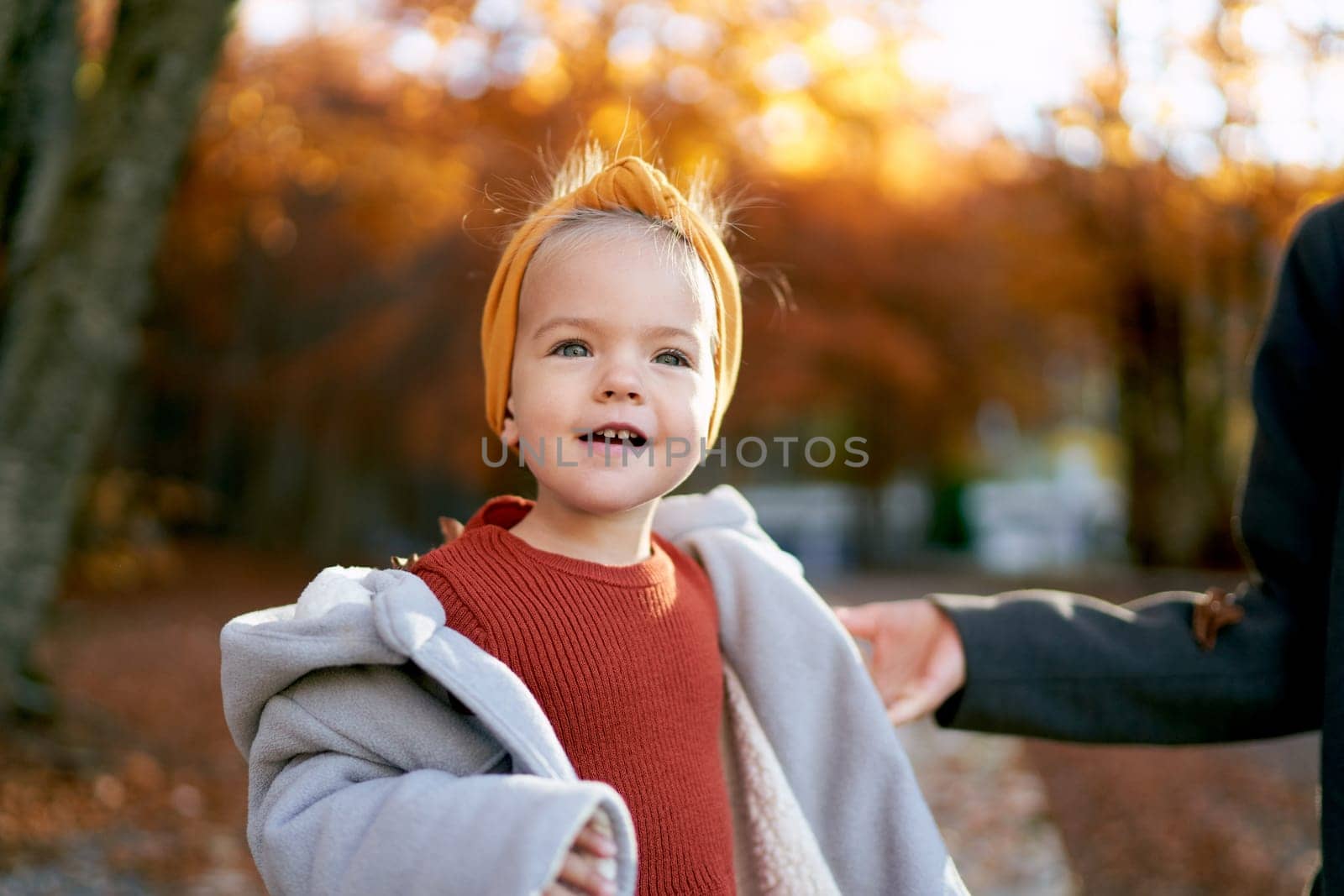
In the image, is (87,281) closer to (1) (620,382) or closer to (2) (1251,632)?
(1) (620,382)

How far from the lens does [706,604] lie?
1.77 meters

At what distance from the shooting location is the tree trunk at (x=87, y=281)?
5098mm

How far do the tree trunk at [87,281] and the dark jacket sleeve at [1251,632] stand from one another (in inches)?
178

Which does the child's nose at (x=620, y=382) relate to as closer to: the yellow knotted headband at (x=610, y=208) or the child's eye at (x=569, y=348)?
the child's eye at (x=569, y=348)

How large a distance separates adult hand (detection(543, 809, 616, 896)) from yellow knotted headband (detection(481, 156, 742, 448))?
2.15ft

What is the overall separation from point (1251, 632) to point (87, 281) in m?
4.92

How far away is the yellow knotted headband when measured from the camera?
1.65 m

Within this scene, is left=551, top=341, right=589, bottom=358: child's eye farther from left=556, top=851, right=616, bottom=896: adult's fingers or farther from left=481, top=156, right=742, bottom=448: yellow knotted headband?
left=556, top=851, right=616, bottom=896: adult's fingers

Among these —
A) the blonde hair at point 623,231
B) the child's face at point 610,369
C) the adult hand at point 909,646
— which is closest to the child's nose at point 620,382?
the child's face at point 610,369

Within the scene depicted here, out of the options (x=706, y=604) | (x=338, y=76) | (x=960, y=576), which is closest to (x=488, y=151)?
(x=338, y=76)

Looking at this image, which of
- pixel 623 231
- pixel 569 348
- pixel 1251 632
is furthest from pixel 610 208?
pixel 1251 632

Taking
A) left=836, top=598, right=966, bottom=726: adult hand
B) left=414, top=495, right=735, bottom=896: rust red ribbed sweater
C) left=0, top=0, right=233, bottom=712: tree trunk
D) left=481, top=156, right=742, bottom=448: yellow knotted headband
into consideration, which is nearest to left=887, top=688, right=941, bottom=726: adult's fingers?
left=836, top=598, right=966, bottom=726: adult hand

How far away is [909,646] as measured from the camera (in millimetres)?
2029

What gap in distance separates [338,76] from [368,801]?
30.6 ft
